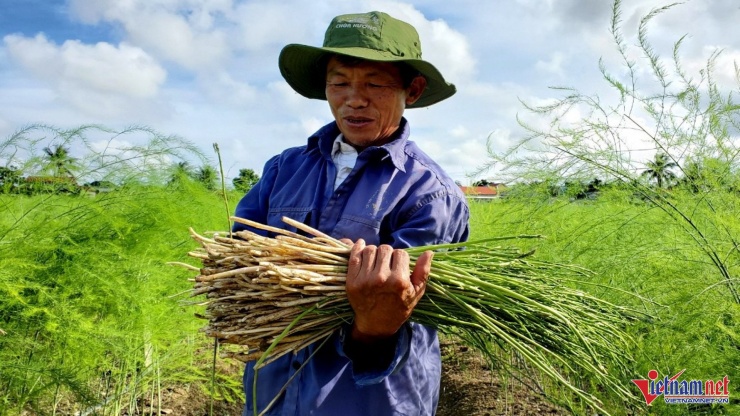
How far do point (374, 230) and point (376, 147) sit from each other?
0.87ft

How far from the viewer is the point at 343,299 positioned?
63.3 inches

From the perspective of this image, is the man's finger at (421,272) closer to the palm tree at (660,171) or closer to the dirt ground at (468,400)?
the palm tree at (660,171)

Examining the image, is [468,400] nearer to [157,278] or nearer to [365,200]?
[157,278]

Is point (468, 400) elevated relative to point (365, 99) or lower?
lower

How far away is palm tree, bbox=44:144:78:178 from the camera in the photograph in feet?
11.2

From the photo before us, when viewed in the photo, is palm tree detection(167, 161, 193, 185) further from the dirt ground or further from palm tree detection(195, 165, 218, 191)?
the dirt ground

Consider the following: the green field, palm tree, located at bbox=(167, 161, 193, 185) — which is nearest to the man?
the green field

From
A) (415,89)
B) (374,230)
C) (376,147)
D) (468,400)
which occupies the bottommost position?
(468,400)

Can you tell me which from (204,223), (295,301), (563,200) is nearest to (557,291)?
(295,301)

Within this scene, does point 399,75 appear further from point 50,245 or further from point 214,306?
point 50,245

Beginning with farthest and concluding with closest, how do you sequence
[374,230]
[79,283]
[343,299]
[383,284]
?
[79,283], [374,230], [343,299], [383,284]

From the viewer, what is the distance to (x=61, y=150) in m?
3.47

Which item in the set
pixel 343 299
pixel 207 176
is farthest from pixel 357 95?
pixel 207 176

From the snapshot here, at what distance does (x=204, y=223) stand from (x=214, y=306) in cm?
308
